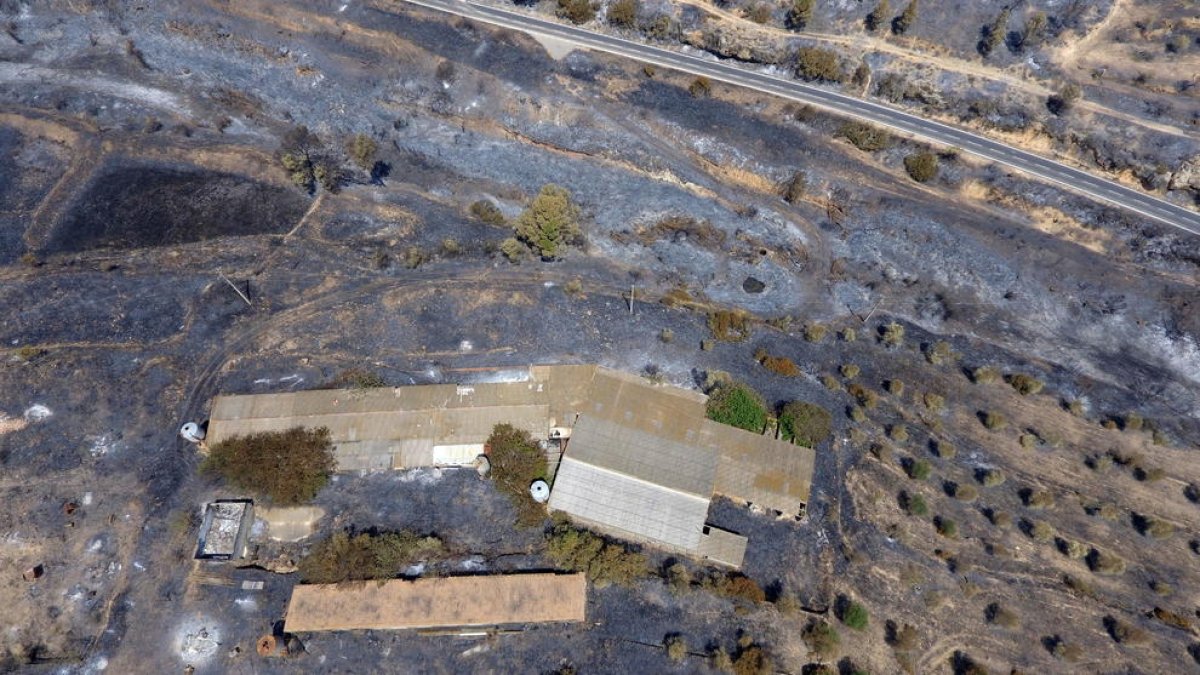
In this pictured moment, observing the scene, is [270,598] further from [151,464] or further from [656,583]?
[656,583]

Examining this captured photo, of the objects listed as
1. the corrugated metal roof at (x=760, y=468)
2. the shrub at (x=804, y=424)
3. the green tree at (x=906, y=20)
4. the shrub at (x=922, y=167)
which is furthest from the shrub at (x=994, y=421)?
the green tree at (x=906, y=20)

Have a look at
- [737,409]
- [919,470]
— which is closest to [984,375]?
[919,470]

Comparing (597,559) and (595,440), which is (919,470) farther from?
(597,559)

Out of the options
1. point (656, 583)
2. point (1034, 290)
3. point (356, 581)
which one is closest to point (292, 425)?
point (356, 581)

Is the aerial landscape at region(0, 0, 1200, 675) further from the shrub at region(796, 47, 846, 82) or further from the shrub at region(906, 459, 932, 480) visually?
the shrub at region(906, 459, 932, 480)

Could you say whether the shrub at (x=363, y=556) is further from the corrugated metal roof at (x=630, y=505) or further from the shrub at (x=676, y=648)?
the shrub at (x=676, y=648)
